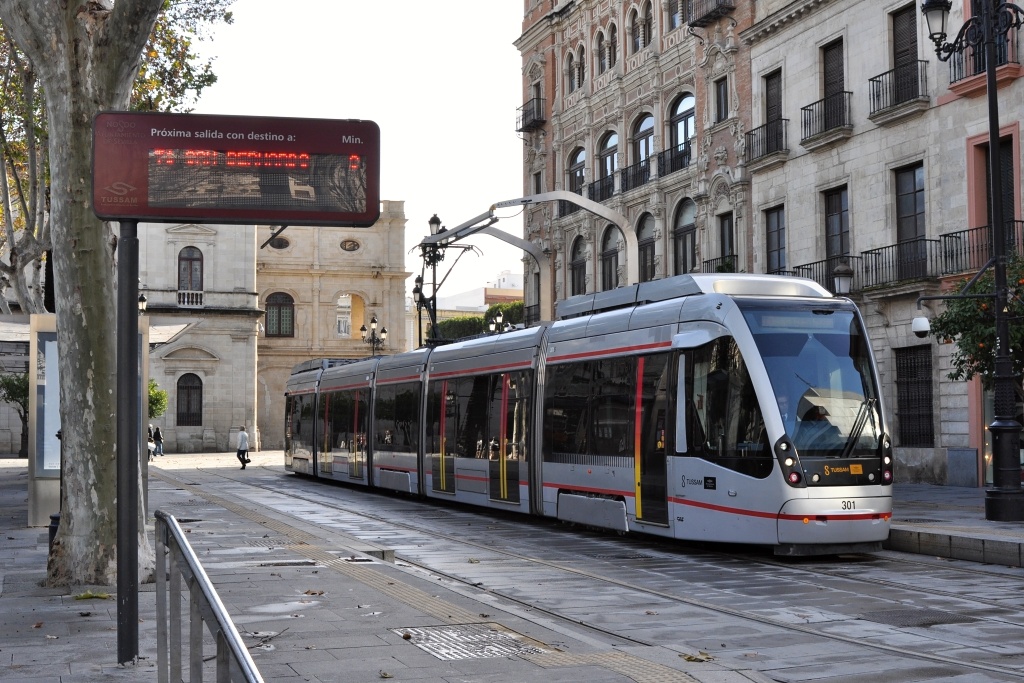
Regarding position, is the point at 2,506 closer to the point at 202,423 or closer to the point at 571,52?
the point at 571,52

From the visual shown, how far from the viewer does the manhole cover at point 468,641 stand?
8.02m

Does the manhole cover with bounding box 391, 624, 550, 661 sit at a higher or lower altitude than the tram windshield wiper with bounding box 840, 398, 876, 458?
lower

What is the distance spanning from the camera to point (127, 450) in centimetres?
750

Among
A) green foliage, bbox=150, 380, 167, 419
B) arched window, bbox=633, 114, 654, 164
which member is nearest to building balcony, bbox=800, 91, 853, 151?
arched window, bbox=633, 114, 654, 164

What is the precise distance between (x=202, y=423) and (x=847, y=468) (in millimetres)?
52837

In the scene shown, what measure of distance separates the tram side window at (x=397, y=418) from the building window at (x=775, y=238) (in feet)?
38.3

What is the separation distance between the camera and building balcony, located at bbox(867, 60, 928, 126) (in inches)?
1059

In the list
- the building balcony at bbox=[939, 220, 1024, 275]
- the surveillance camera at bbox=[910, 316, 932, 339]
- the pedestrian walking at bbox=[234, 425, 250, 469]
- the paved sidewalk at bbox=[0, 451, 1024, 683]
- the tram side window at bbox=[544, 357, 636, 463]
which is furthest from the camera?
the pedestrian walking at bbox=[234, 425, 250, 469]

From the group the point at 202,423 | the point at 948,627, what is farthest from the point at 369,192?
the point at 202,423

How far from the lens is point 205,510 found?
70.3 feet

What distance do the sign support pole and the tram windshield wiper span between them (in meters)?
8.48

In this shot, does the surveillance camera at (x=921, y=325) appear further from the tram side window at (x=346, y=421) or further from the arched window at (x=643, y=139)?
the arched window at (x=643, y=139)

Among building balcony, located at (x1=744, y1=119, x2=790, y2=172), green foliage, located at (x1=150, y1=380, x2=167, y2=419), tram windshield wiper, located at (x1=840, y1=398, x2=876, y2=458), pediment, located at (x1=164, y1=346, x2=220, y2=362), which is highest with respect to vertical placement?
Result: building balcony, located at (x1=744, y1=119, x2=790, y2=172)

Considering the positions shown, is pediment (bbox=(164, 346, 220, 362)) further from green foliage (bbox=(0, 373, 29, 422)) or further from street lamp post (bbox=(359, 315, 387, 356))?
green foliage (bbox=(0, 373, 29, 422))
